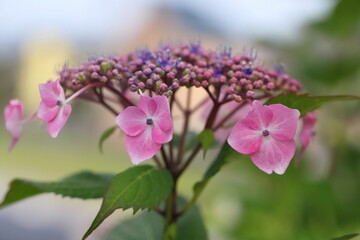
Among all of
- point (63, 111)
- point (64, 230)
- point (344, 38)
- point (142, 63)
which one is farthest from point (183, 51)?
point (64, 230)

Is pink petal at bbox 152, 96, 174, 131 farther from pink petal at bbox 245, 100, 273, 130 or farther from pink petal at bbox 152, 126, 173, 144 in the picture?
pink petal at bbox 245, 100, 273, 130

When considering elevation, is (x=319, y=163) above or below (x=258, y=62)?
below

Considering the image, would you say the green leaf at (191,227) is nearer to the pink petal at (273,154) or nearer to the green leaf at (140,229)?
the green leaf at (140,229)

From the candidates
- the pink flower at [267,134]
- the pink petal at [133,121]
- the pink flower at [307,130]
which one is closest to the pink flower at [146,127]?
the pink petal at [133,121]

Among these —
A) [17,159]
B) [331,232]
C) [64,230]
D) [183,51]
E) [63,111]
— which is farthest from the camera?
[17,159]

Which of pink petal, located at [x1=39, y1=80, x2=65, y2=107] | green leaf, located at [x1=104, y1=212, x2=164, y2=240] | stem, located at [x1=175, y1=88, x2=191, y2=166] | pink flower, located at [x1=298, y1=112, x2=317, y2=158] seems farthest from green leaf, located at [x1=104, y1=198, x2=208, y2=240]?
pink petal, located at [x1=39, y1=80, x2=65, y2=107]

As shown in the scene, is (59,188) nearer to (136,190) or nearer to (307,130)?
(136,190)

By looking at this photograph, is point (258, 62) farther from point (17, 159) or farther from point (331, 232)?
point (17, 159)
